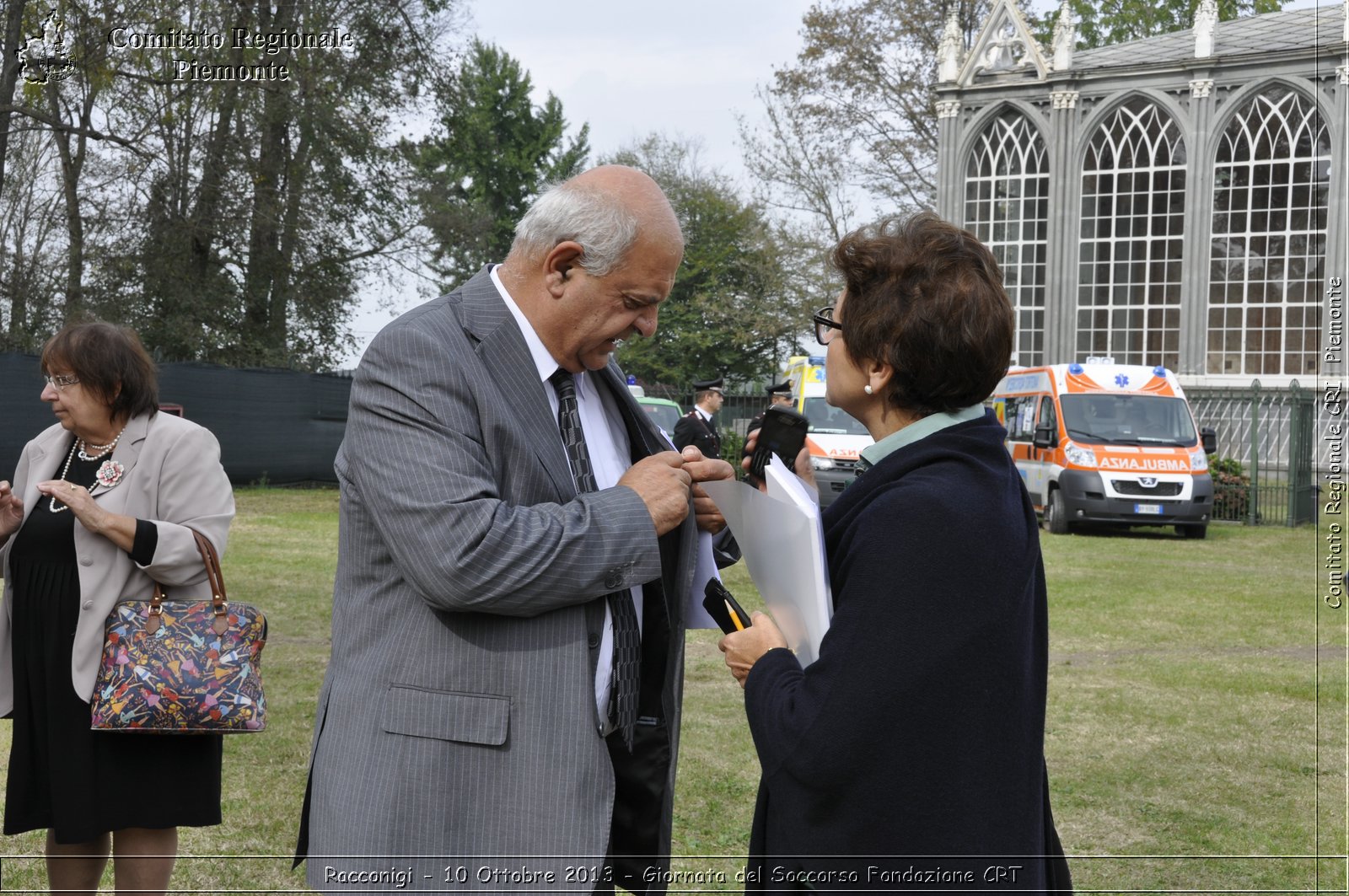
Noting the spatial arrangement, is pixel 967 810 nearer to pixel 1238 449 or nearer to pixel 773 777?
pixel 773 777

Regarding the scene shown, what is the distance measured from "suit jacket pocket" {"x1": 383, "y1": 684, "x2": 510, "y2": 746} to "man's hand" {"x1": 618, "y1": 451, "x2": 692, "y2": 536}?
0.45 m

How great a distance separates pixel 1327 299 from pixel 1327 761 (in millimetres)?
27268

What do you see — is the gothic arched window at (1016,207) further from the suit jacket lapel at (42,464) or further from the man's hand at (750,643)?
the man's hand at (750,643)

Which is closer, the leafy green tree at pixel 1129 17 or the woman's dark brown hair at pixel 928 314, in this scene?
the woman's dark brown hair at pixel 928 314

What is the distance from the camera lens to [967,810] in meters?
2.15

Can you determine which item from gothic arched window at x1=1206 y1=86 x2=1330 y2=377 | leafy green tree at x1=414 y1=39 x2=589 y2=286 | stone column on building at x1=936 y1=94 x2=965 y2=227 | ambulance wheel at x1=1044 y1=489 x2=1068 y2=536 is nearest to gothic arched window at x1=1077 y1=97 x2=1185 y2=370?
gothic arched window at x1=1206 y1=86 x2=1330 y2=377

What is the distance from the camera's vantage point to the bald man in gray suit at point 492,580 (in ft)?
7.42

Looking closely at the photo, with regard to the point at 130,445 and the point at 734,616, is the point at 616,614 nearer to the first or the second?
the point at 734,616

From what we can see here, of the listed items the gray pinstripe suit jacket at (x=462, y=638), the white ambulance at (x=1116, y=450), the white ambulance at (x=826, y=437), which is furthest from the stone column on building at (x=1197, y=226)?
the gray pinstripe suit jacket at (x=462, y=638)

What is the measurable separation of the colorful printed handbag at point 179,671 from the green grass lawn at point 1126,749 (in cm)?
29

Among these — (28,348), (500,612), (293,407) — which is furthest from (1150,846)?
(28,348)

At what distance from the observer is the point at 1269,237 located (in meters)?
32.2

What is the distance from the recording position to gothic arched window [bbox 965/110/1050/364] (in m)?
34.5

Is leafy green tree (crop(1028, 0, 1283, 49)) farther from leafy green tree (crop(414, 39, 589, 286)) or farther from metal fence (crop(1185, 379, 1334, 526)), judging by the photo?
leafy green tree (crop(414, 39, 589, 286))
